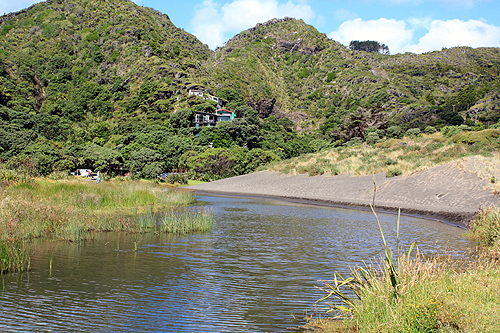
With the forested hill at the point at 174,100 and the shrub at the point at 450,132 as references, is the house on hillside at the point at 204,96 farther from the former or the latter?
the shrub at the point at 450,132

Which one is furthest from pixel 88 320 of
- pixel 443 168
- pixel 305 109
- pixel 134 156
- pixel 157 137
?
pixel 305 109

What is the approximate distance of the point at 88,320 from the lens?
7.32m

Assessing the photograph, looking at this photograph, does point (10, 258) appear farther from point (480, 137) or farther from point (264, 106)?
point (264, 106)

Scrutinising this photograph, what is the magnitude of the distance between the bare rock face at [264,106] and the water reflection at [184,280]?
14892cm

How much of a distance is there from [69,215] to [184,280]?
7.98m

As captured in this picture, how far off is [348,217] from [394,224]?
3.46 metres

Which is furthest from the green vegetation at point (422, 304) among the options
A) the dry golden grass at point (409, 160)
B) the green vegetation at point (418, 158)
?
the green vegetation at point (418, 158)

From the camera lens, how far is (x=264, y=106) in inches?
6590

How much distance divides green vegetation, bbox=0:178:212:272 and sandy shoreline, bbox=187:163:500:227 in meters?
9.44

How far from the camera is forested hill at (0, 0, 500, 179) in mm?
93500

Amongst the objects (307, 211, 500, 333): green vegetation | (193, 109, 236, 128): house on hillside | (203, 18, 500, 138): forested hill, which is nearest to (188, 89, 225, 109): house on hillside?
(193, 109, 236, 128): house on hillside

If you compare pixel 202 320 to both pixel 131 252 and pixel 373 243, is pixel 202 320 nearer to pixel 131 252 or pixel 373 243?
pixel 131 252

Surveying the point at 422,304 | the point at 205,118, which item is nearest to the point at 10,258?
the point at 422,304

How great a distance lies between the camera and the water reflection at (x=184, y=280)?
7.43 meters
